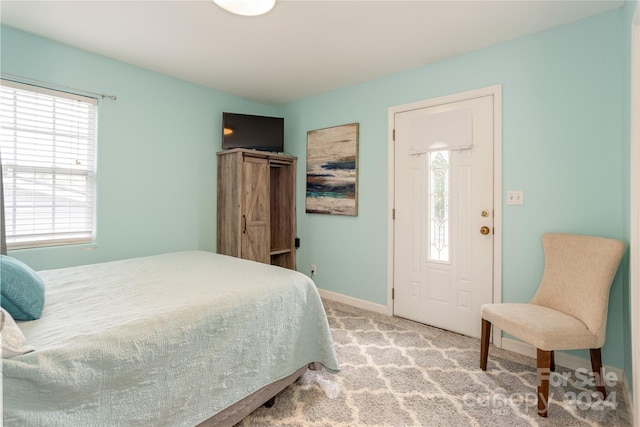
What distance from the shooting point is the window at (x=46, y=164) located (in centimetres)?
234

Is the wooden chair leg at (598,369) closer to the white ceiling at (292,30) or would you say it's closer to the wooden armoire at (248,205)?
the white ceiling at (292,30)

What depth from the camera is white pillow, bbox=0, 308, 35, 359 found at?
959mm

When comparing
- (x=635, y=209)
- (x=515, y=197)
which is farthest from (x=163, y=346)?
(x=515, y=197)

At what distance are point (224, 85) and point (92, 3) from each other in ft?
4.95

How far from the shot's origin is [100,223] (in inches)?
108

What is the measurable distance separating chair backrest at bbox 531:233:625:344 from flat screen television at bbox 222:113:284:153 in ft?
9.68

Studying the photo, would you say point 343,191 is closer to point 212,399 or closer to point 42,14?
point 212,399

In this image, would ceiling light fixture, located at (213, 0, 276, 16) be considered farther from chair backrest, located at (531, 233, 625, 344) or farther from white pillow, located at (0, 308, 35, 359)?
chair backrest, located at (531, 233, 625, 344)

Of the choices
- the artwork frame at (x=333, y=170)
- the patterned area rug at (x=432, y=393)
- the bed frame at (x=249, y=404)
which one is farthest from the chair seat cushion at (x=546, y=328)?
the artwork frame at (x=333, y=170)

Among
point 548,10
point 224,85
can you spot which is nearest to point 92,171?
point 224,85

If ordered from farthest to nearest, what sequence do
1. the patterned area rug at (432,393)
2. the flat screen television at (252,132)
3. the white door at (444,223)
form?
the flat screen television at (252,132), the white door at (444,223), the patterned area rug at (432,393)

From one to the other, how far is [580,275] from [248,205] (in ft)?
9.55

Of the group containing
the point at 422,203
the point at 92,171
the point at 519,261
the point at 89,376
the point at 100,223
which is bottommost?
the point at 89,376

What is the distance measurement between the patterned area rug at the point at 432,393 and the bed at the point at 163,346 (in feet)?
0.53
